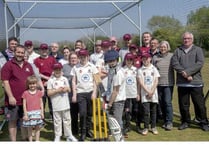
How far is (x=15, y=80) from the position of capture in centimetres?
532

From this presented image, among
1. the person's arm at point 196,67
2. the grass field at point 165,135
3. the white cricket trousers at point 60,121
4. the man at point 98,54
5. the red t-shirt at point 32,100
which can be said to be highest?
the man at point 98,54

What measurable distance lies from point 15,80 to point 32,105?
425 mm

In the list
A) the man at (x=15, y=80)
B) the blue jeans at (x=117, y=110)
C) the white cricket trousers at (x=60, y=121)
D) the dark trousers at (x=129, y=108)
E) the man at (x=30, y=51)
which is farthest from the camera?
the man at (x=30, y=51)

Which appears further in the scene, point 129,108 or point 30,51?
point 30,51

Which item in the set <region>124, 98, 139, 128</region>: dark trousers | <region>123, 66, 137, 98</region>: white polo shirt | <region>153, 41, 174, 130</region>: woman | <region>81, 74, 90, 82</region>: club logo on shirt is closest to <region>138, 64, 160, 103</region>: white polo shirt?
<region>123, 66, 137, 98</region>: white polo shirt

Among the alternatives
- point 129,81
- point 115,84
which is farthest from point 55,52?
point 115,84

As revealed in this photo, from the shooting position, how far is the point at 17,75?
17.4 feet

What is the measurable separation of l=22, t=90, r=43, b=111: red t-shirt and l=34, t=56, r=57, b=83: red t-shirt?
4.83 ft

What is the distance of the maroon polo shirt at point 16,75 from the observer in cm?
525

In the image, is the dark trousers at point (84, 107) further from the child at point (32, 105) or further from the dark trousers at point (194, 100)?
the dark trousers at point (194, 100)

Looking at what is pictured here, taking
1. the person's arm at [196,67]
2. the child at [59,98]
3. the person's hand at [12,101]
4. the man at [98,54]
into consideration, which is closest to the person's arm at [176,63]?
the person's arm at [196,67]

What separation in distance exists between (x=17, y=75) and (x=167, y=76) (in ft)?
9.45

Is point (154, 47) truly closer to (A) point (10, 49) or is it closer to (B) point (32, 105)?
(A) point (10, 49)

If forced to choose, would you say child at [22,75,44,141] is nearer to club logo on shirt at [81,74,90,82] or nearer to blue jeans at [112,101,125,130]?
club logo on shirt at [81,74,90,82]
